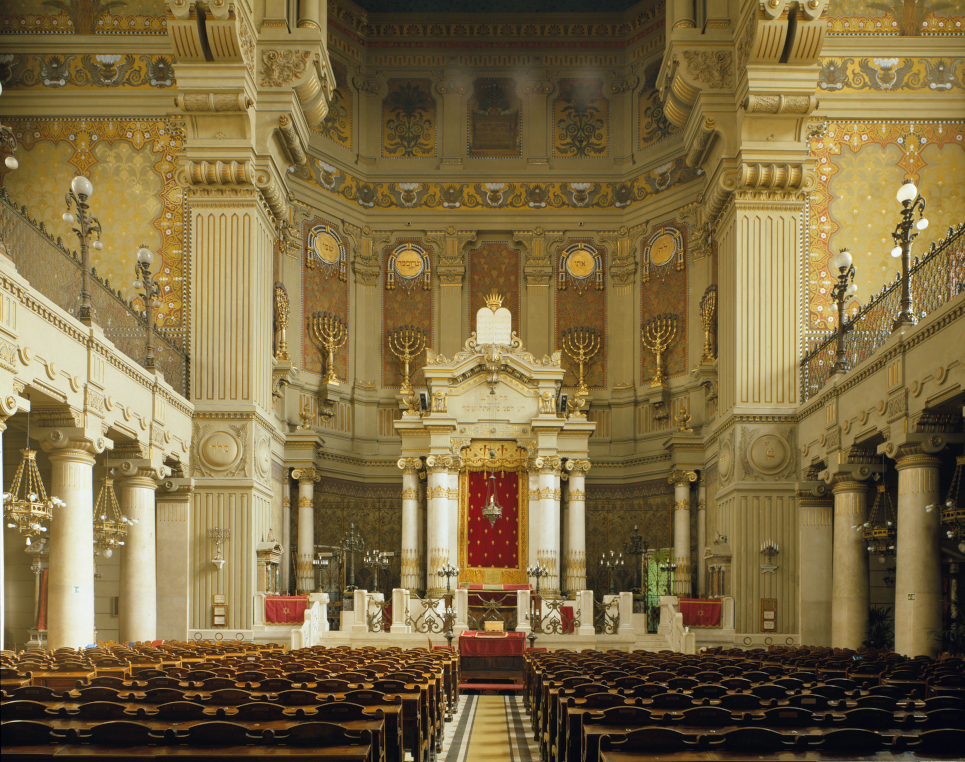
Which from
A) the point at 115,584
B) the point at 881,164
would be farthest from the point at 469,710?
the point at 881,164

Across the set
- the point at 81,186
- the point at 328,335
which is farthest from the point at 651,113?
the point at 81,186

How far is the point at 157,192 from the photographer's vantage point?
26.5m

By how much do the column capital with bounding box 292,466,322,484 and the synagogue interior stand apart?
365 millimetres

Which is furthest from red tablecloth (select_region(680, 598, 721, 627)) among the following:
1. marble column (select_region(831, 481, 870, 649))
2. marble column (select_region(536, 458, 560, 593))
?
marble column (select_region(536, 458, 560, 593))

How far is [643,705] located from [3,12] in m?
25.4

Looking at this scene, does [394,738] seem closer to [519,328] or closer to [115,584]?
[115,584]

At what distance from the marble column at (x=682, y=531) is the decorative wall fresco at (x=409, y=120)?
13.5m

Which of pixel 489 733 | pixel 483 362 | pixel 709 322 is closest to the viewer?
pixel 489 733

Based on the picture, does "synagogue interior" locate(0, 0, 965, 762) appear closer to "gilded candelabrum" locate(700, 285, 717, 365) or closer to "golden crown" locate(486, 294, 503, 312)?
"gilded candelabrum" locate(700, 285, 717, 365)

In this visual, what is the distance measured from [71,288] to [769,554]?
50.7 ft

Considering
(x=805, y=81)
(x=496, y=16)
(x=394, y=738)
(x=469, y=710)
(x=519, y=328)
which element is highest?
(x=496, y=16)

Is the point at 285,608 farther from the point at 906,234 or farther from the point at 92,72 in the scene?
the point at 906,234

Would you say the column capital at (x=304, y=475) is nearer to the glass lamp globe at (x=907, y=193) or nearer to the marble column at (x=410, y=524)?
the marble column at (x=410, y=524)

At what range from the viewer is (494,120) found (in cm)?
3569
